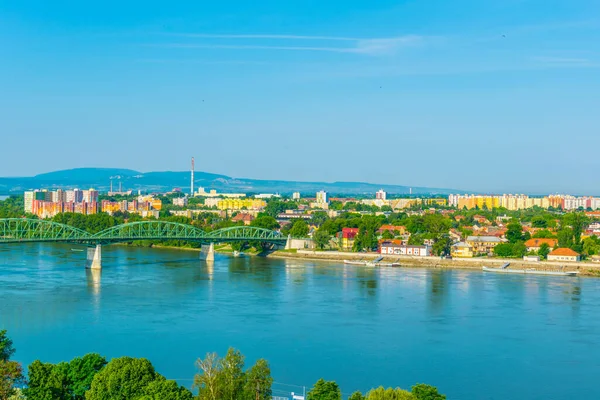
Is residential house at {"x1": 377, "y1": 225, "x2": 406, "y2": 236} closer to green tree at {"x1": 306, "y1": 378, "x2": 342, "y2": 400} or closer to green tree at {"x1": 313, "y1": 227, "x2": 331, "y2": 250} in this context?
green tree at {"x1": 313, "y1": 227, "x2": 331, "y2": 250}

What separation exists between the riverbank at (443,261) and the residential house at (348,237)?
74.8 inches

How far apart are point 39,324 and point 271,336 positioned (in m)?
2.92

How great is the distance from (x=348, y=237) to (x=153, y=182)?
268 feet

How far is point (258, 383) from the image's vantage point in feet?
19.0

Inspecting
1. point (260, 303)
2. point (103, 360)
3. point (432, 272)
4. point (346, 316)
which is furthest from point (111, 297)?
point (432, 272)

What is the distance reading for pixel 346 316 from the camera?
1104 cm

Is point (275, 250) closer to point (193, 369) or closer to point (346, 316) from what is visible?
point (346, 316)

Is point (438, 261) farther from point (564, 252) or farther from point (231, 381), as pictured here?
point (231, 381)

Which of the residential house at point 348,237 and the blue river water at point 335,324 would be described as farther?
the residential house at point 348,237

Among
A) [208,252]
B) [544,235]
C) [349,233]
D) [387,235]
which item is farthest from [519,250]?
[208,252]

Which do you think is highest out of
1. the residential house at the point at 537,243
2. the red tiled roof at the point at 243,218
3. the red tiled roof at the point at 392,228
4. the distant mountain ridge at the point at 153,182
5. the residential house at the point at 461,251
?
the distant mountain ridge at the point at 153,182

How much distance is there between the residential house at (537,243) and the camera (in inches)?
800

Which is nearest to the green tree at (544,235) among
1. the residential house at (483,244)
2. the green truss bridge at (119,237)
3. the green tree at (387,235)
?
the residential house at (483,244)

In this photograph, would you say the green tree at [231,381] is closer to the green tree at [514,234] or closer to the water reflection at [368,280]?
the water reflection at [368,280]
